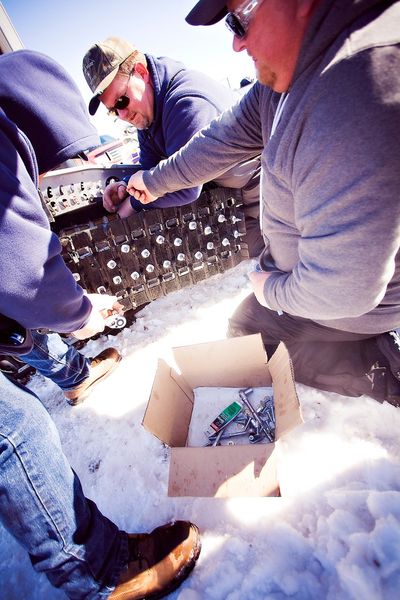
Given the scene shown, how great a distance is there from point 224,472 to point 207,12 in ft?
6.31

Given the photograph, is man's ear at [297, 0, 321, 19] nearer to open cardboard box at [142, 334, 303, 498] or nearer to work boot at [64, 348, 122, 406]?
open cardboard box at [142, 334, 303, 498]

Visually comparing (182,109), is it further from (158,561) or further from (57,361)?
(158,561)

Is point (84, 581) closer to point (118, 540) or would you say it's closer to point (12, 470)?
point (118, 540)

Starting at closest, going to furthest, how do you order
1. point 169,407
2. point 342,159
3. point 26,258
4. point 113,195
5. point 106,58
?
point 342,159 < point 26,258 < point 169,407 < point 106,58 < point 113,195

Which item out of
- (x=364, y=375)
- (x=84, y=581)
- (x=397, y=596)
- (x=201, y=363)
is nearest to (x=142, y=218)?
(x=201, y=363)

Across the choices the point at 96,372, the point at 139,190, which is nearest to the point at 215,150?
the point at 139,190

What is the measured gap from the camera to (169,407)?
1.62 metres

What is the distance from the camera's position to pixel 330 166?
0.76m

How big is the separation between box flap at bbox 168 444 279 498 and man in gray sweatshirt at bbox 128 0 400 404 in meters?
0.72

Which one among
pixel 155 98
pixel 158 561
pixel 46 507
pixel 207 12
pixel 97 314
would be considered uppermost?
pixel 207 12

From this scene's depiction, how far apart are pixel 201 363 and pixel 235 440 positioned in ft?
1.67

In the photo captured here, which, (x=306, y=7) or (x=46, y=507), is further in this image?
(x=46, y=507)

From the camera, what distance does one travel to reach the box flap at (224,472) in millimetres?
1270

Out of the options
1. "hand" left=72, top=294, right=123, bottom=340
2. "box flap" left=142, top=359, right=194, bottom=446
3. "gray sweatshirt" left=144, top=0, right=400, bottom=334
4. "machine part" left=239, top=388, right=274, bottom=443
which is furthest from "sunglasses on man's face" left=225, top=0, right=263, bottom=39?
"machine part" left=239, top=388, right=274, bottom=443
